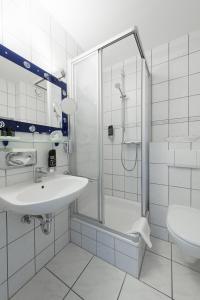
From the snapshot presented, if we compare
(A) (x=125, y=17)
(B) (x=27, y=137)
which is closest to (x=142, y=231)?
(B) (x=27, y=137)

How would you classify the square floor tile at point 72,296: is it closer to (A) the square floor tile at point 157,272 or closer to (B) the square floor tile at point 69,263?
(B) the square floor tile at point 69,263

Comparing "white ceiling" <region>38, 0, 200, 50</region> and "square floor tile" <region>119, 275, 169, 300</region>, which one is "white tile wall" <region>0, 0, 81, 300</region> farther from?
"square floor tile" <region>119, 275, 169, 300</region>

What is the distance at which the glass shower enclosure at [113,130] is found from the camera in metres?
1.28

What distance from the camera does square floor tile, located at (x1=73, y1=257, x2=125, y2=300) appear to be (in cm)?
97

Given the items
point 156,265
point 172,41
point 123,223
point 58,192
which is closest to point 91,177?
point 58,192

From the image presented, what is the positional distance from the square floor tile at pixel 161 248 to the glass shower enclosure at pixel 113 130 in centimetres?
30

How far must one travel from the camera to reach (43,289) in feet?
3.30

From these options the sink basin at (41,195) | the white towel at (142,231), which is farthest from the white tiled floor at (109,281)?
the sink basin at (41,195)

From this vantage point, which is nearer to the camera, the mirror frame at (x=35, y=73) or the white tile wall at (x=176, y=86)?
the mirror frame at (x=35, y=73)

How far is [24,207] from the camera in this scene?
26.2 inches

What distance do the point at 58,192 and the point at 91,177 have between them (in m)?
0.34

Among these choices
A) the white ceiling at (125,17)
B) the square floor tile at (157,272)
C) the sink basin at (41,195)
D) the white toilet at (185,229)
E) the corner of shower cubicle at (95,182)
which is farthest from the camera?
the white ceiling at (125,17)

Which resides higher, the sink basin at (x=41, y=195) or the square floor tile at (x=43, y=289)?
the sink basin at (x=41, y=195)

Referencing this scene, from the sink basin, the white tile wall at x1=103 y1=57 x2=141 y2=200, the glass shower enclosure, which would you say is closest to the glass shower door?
the glass shower enclosure
